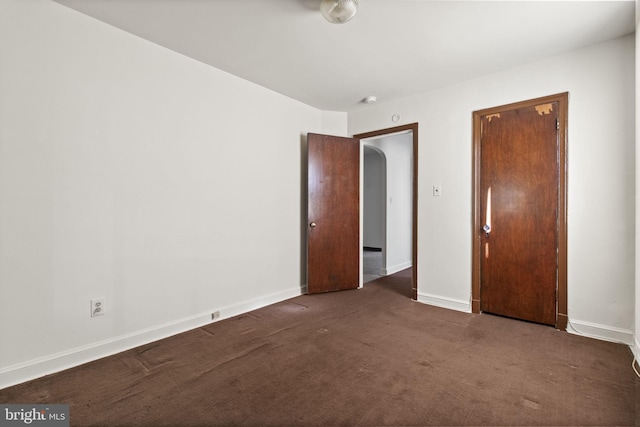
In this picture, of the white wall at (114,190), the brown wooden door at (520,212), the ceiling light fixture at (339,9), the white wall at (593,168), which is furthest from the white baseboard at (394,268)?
the ceiling light fixture at (339,9)

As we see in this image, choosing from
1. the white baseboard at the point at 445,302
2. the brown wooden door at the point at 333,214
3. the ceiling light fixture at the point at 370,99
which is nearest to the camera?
the white baseboard at the point at 445,302

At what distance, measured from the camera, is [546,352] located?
232 cm

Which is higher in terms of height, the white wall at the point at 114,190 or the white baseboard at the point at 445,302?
the white wall at the point at 114,190

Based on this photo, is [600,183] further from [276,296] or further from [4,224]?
[4,224]

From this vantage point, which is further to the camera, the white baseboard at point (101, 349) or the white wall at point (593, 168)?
the white wall at point (593, 168)

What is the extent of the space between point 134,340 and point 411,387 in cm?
210

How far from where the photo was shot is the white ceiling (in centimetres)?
210

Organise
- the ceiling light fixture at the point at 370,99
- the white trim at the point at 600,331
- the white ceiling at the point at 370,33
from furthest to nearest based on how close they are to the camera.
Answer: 1. the ceiling light fixture at the point at 370,99
2. the white trim at the point at 600,331
3. the white ceiling at the point at 370,33

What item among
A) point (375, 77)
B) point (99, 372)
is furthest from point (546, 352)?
point (99, 372)

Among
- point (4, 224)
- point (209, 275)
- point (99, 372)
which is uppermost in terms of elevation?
point (4, 224)

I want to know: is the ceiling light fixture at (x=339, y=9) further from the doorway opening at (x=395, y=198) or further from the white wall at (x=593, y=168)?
the doorway opening at (x=395, y=198)

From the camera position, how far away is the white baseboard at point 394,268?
199 inches
